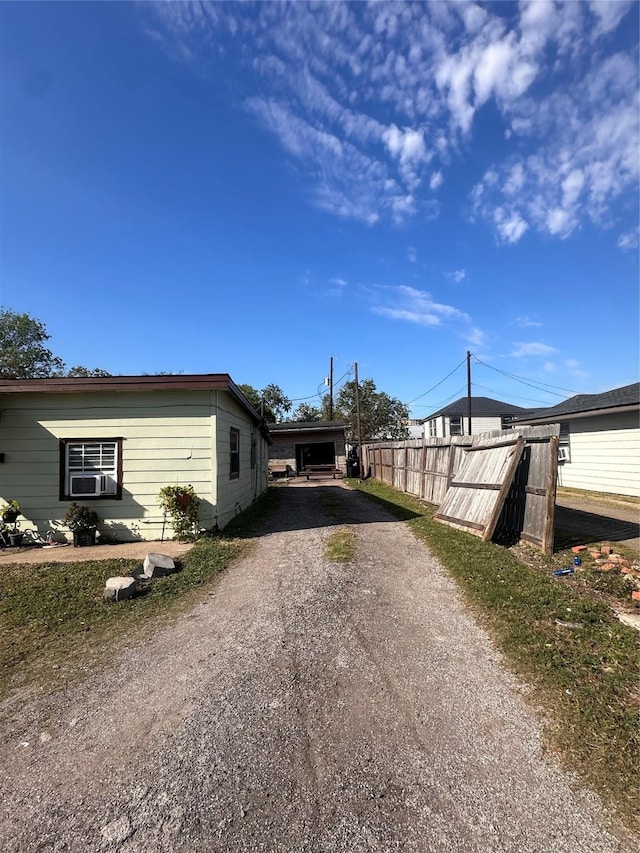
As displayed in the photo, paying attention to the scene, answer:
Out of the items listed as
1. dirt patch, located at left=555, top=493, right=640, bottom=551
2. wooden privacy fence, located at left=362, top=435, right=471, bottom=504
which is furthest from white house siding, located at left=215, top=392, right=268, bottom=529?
dirt patch, located at left=555, top=493, right=640, bottom=551

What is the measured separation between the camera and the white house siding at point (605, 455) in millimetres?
12727

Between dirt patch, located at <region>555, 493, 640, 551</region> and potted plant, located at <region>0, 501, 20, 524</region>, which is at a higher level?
potted plant, located at <region>0, 501, 20, 524</region>

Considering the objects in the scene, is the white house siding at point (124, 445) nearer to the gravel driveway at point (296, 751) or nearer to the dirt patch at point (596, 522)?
the gravel driveway at point (296, 751)

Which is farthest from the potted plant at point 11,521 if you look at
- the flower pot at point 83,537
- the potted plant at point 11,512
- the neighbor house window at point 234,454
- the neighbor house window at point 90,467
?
the neighbor house window at point 234,454

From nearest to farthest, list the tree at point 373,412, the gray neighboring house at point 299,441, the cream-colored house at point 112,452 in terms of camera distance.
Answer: the cream-colored house at point 112,452, the gray neighboring house at point 299,441, the tree at point 373,412

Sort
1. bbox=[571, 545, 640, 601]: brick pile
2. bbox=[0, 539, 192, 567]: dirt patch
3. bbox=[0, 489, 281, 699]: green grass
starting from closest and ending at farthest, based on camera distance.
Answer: bbox=[0, 489, 281, 699]: green grass → bbox=[571, 545, 640, 601]: brick pile → bbox=[0, 539, 192, 567]: dirt patch

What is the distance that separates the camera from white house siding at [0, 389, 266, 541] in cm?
776

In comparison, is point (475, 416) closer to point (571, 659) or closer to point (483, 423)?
point (483, 423)

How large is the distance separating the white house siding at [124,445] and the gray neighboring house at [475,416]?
29226 mm

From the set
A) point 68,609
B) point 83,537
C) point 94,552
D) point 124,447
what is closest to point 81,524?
point 83,537

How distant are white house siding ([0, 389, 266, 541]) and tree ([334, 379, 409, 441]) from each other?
37147 millimetres

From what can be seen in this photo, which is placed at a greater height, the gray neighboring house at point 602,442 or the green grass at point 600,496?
the gray neighboring house at point 602,442

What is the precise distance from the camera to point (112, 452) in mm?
7852

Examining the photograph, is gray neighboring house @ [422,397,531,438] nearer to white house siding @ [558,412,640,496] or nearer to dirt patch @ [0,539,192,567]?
white house siding @ [558,412,640,496]
